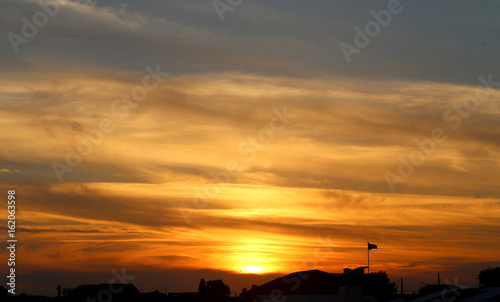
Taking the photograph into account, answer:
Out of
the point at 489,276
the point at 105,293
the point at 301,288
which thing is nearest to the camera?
the point at 301,288

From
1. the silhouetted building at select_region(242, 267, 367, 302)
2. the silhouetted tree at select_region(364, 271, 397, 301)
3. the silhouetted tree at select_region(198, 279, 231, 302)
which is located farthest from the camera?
the silhouetted tree at select_region(364, 271, 397, 301)

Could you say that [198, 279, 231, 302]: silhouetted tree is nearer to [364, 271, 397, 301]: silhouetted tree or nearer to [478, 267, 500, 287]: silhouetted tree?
[364, 271, 397, 301]: silhouetted tree

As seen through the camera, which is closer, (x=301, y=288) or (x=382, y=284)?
(x=301, y=288)

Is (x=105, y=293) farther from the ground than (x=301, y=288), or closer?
closer

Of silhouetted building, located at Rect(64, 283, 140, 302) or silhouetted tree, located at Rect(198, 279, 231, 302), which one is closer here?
silhouetted building, located at Rect(64, 283, 140, 302)

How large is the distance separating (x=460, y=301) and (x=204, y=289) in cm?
6661

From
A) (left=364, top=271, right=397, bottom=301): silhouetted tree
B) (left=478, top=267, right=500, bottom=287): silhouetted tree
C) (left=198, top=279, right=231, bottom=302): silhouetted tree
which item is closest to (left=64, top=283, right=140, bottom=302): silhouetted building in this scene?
(left=198, top=279, right=231, bottom=302): silhouetted tree

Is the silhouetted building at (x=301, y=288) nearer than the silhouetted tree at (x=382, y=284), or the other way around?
the silhouetted building at (x=301, y=288)

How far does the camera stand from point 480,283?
16688 cm

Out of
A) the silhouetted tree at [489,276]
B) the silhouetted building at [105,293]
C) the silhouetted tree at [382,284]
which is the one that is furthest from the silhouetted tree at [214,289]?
the silhouetted tree at [489,276]

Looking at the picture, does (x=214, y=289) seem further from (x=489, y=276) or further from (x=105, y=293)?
(x=489, y=276)

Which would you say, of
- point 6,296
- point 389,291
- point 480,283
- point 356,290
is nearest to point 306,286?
point 356,290

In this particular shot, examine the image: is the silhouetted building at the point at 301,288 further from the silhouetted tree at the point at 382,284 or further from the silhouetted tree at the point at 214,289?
the silhouetted tree at the point at 382,284

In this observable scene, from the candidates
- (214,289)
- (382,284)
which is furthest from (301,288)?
(382,284)
